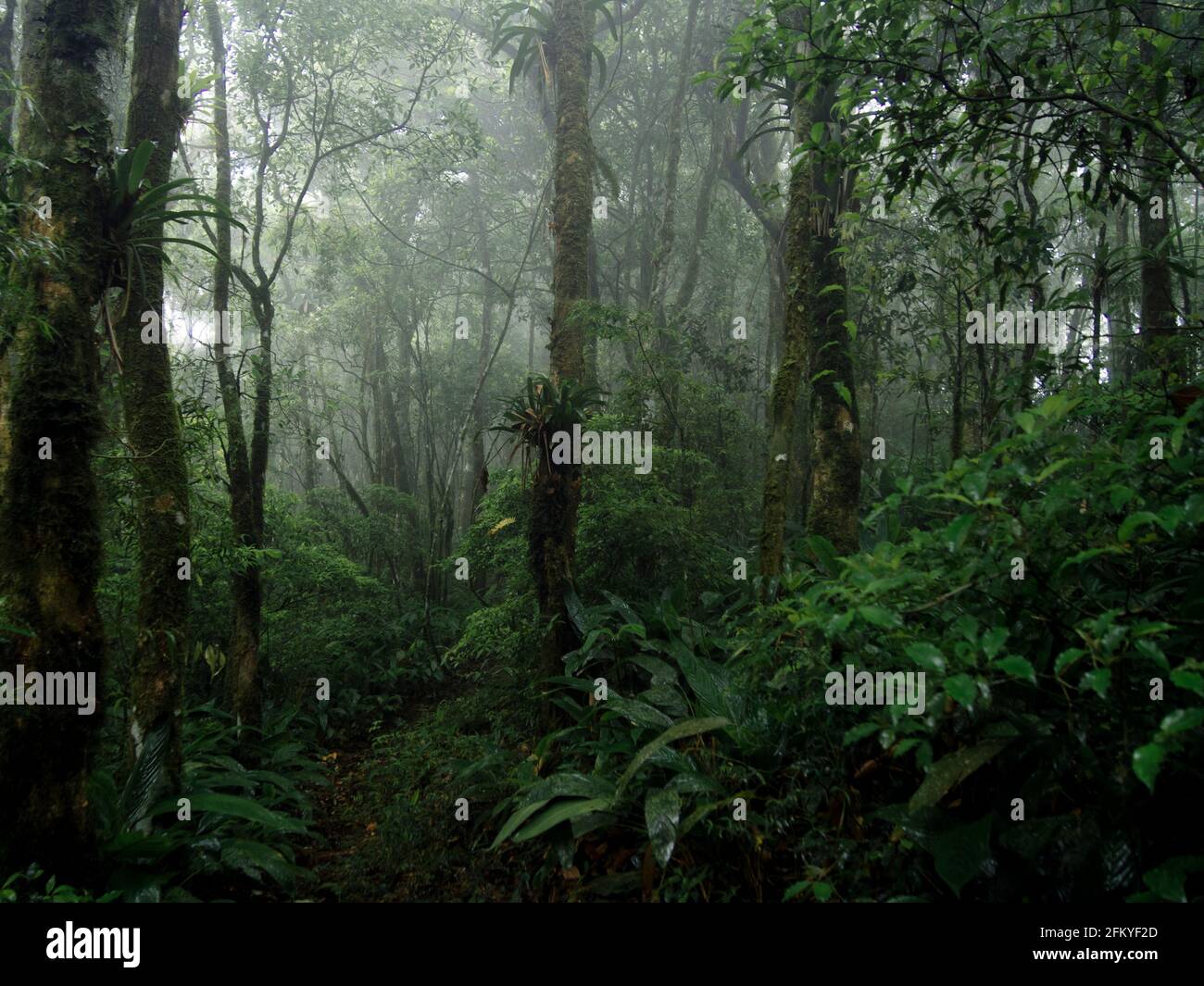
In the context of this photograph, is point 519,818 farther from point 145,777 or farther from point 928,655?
point 928,655

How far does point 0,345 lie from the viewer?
11.5 feet

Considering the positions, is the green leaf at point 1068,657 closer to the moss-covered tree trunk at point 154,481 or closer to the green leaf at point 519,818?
the green leaf at point 519,818

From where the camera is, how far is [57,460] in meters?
3.30

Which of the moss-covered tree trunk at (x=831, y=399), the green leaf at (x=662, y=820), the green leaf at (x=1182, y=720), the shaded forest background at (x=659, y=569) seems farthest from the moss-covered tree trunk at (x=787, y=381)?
the green leaf at (x=1182, y=720)

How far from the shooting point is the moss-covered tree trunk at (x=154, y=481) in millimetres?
4062

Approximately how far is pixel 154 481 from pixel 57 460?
918 mm

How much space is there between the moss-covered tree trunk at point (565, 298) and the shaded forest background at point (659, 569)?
1.4 inches

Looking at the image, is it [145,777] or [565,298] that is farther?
[565,298]

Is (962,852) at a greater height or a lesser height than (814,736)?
lesser

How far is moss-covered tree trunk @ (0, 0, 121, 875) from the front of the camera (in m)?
3.09

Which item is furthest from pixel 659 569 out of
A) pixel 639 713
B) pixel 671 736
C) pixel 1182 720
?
pixel 1182 720

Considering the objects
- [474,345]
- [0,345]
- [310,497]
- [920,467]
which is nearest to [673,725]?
[0,345]
